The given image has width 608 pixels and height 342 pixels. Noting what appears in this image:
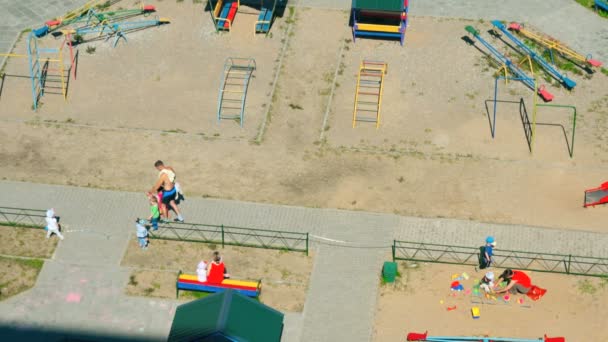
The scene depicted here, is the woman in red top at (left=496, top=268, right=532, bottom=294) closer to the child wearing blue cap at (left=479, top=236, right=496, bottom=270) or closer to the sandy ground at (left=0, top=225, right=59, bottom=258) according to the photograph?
the child wearing blue cap at (left=479, top=236, right=496, bottom=270)

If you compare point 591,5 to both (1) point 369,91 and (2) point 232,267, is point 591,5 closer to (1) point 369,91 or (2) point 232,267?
(1) point 369,91

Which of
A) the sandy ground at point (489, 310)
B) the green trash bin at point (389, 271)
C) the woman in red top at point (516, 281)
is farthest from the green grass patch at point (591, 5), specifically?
the green trash bin at point (389, 271)

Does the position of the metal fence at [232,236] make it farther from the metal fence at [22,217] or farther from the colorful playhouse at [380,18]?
the colorful playhouse at [380,18]

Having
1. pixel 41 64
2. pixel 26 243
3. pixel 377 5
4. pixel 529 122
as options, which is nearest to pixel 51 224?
pixel 26 243

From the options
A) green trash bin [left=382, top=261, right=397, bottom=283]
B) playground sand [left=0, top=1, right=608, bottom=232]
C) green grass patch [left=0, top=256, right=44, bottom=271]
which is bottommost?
green grass patch [left=0, top=256, right=44, bottom=271]

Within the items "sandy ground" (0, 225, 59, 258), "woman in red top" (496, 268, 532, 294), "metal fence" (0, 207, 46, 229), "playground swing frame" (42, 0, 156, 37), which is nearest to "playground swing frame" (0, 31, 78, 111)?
"playground swing frame" (42, 0, 156, 37)
